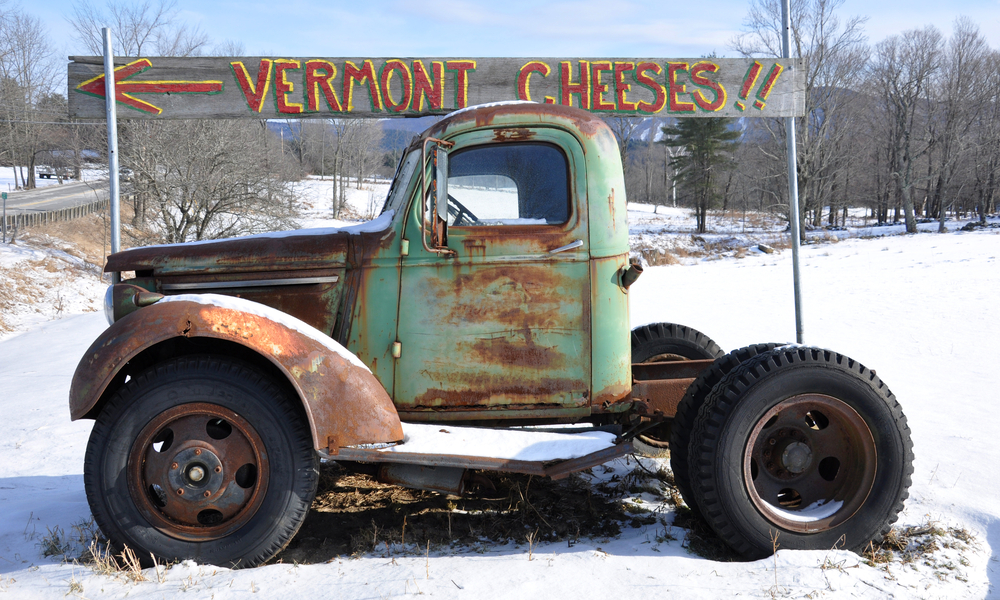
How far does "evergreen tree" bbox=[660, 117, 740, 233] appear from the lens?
41.7 meters

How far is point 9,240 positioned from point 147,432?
25432 millimetres

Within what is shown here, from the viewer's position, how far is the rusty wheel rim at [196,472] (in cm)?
300

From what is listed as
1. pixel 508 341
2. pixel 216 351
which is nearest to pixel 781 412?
pixel 508 341

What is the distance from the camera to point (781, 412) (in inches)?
128

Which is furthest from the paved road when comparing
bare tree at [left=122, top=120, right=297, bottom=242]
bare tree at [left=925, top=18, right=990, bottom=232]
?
bare tree at [left=925, top=18, right=990, bottom=232]

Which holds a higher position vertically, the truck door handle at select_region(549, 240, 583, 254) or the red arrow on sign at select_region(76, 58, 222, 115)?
the red arrow on sign at select_region(76, 58, 222, 115)

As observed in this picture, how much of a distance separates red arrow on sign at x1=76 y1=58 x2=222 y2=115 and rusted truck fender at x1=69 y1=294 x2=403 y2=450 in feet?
8.55

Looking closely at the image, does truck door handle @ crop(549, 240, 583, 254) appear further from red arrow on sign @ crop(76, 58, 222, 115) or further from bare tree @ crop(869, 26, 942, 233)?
bare tree @ crop(869, 26, 942, 233)

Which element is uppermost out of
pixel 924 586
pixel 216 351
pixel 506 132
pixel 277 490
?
pixel 506 132

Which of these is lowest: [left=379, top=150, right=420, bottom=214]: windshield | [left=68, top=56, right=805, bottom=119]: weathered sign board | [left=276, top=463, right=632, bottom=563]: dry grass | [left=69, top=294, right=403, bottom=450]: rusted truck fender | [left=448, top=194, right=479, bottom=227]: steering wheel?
[left=276, top=463, right=632, bottom=563]: dry grass

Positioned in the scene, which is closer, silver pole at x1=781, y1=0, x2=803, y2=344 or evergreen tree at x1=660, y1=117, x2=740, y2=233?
silver pole at x1=781, y1=0, x2=803, y2=344

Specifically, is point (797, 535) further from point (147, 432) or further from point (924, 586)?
point (147, 432)

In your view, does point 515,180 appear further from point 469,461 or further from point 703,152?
point 703,152

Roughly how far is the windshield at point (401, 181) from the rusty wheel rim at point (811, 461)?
84.7 inches
